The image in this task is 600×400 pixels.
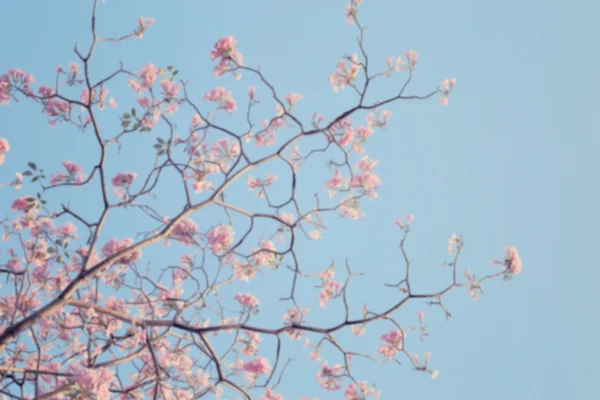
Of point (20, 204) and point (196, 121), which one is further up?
point (196, 121)

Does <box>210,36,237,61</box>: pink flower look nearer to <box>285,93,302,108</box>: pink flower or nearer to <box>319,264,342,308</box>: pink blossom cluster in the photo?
<box>285,93,302,108</box>: pink flower

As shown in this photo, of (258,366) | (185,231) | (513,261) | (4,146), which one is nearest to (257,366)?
(258,366)

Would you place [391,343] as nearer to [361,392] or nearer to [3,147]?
[361,392]

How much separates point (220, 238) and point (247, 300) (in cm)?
58

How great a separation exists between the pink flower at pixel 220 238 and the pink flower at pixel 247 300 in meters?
0.43

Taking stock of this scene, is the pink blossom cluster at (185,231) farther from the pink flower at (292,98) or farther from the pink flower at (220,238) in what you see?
the pink flower at (292,98)

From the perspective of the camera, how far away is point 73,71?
536 centimetres

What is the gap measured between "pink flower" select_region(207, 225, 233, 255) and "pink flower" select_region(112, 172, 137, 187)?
0.80 meters

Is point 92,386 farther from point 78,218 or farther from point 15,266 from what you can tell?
point 15,266

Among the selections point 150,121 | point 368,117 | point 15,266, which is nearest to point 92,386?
point 150,121

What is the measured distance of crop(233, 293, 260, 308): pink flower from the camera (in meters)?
4.82

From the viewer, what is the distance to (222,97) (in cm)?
524

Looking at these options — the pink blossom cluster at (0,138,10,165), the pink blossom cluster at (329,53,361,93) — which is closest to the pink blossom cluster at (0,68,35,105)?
the pink blossom cluster at (0,138,10,165)

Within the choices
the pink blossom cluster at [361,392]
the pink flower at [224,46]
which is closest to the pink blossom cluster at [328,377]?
the pink blossom cluster at [361,392]
